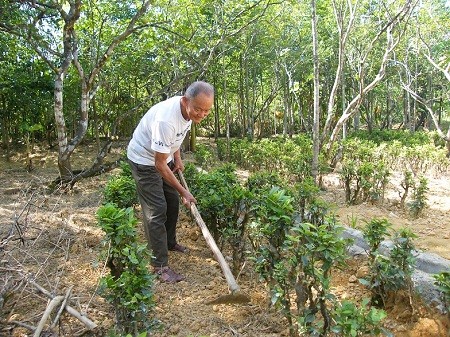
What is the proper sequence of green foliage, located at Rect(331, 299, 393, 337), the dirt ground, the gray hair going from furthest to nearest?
the gray hair < the dirt ground < green foliage, located at Rect(331, 299, 393, 337)

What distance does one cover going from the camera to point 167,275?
338 cm

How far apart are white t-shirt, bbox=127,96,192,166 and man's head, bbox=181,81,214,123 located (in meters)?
0.15

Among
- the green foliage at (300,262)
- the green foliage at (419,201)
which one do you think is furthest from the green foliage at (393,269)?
the green foliage at (419,201)

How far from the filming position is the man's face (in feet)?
9.86

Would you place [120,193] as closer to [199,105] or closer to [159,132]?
[159,132]

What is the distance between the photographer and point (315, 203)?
3.92 metres

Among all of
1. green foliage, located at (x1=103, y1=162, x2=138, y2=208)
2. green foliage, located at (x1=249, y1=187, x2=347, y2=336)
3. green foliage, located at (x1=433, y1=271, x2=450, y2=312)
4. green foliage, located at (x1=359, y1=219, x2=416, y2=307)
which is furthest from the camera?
green foliage, located at (x1=103, y1=162, x2=138, y2=208)

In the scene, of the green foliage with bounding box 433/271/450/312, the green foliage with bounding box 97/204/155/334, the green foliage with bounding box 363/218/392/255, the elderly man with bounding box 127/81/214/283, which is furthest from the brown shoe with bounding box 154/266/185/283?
the green foliage with bounding box 433/271/450/312

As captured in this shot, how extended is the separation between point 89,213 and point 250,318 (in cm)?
322

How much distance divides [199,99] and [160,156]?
58 cm

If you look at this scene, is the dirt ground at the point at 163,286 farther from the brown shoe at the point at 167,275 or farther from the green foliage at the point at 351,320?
the green foliage at the point at 351,320

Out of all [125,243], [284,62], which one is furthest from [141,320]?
[284,62]

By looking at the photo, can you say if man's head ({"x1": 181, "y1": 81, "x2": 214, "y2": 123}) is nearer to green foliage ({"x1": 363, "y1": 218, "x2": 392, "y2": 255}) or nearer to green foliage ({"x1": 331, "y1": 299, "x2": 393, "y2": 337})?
green foliage ({"x1": 363, "y1": 218, "x2": 392, "y2": 255})

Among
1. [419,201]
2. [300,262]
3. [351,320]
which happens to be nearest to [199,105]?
[300,262]
